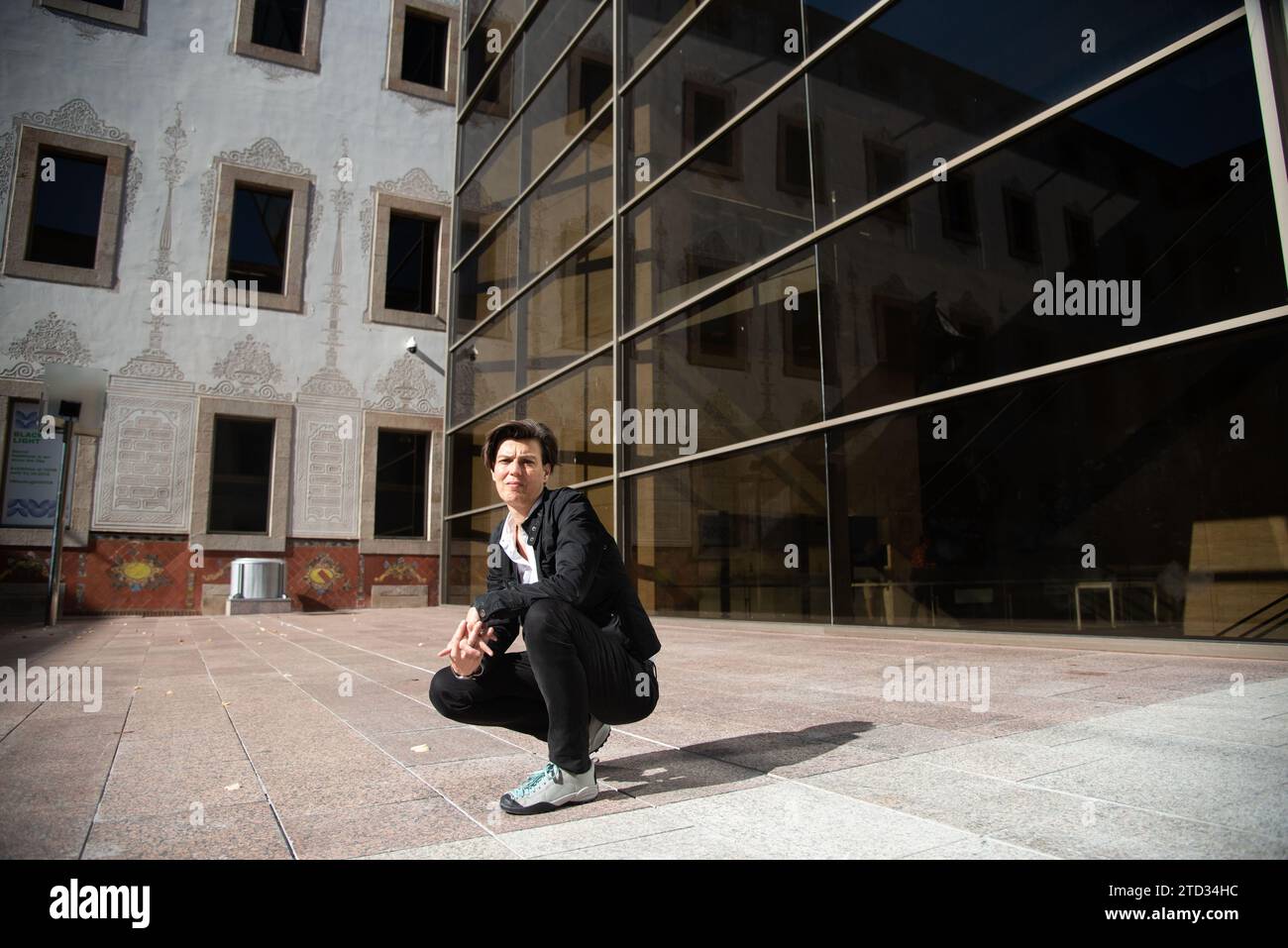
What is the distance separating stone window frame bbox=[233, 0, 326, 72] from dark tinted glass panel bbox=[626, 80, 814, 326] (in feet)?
38.2

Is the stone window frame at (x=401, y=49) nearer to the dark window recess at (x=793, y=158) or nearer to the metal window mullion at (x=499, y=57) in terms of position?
the metal window mullion at (x=499, y=57)

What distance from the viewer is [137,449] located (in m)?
15.8

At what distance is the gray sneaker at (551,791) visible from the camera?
247cm

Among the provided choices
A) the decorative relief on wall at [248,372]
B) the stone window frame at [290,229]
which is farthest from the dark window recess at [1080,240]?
the stone window frame at [290,229]

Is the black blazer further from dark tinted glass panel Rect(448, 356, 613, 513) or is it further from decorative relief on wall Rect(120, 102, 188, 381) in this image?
decorative relief on wall Rect(120, 102, 188, 381)

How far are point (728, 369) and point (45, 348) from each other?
13.8m

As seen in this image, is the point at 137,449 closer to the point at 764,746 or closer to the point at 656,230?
the point at 656,230

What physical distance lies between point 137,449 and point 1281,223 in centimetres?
1772

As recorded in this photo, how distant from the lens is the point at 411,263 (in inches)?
763

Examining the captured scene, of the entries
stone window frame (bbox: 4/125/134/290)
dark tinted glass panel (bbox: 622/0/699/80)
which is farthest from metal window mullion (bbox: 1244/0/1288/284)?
stone window frame (bbox: 4/125/134/290)

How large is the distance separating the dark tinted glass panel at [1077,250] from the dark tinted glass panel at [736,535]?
3.62ft

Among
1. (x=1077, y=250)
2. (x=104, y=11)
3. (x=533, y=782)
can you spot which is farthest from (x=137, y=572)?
(x=1077, y=250)
